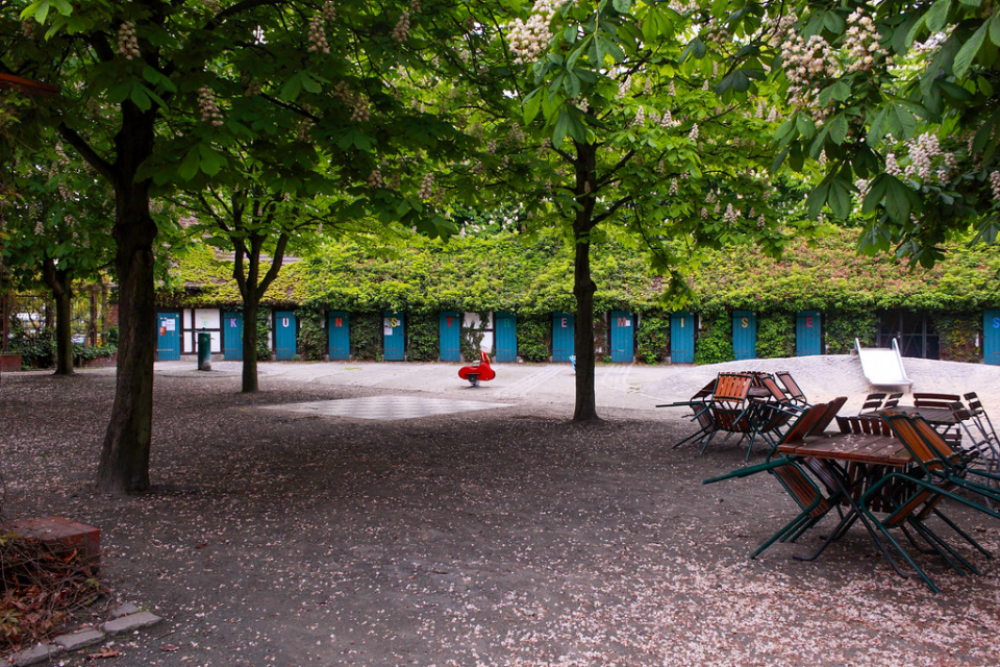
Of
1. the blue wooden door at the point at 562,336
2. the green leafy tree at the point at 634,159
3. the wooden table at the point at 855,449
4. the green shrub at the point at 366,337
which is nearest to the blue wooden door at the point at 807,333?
the blue wooden door at the point at 562,336

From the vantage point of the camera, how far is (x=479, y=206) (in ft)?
24.2

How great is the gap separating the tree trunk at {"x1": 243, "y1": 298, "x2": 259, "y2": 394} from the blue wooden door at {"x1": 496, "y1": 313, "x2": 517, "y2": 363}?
15.2 metres

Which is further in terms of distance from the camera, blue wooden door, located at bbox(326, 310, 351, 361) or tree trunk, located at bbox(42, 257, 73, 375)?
blue wooden door, located at bbox(326, 310, 351, 361)

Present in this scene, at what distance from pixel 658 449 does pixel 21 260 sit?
46.4 ft

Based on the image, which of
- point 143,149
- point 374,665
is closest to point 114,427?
point 143,149

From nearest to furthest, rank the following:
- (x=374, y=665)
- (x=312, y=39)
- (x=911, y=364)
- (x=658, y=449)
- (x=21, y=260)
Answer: (x=374, y=665) < (x=312, y=39) < (x=658, y=449) < (x=21, y=260) < (x=911, y=364)

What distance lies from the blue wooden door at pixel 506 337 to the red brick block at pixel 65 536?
26.6 m

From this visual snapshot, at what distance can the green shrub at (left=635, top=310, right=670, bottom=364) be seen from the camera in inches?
1145

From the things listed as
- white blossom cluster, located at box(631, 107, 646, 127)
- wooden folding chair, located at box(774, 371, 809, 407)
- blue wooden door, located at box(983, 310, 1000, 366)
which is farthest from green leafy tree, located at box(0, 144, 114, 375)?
blue wooden door, located at box(983, 310, 1000, 366)

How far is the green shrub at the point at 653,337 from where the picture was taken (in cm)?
2908

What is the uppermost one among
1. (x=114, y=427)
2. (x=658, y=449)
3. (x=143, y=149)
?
(x=143, y=149)

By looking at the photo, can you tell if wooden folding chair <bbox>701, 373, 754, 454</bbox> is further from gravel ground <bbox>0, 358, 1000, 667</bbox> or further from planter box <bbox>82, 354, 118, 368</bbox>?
planter box <bbox>82, 354, 118, 368</bbox>

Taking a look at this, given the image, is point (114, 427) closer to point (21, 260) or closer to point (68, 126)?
point (68, 126)

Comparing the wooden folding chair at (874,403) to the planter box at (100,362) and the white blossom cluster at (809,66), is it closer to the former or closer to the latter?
the white blossom cluster at (809,66)
